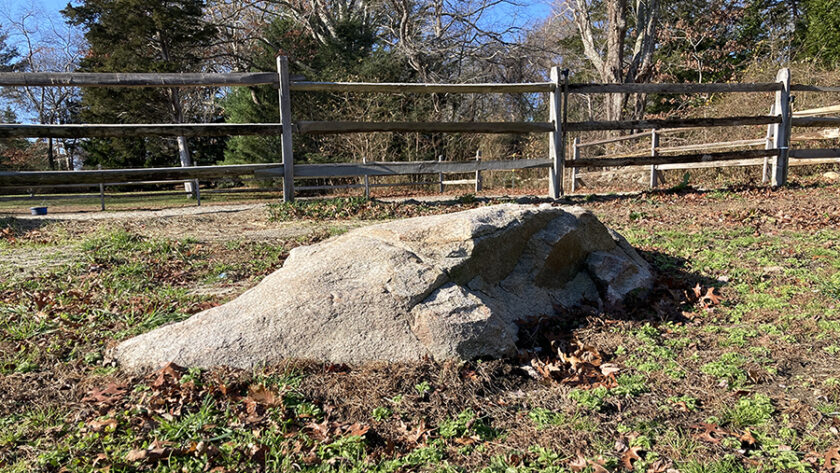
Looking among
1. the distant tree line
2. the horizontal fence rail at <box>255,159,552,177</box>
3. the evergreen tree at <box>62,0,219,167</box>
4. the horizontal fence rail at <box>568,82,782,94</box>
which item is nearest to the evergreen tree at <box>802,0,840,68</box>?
the distant tree line

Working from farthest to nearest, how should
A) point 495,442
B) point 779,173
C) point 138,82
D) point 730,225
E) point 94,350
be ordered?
point 779,173, point 138,82, point 730,225, point 94,350, point 495,442

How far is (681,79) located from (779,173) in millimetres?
16696

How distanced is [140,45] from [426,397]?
22202mm

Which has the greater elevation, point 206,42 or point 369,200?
point 206,42

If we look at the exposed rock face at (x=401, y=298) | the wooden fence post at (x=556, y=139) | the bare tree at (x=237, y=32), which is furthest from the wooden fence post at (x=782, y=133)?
the bare tree at (x=237, y=32)

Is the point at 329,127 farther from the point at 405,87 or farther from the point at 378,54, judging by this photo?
the point at 378,54

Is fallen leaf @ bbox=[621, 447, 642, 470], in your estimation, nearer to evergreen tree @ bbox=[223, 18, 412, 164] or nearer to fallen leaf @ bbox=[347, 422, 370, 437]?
fallen leaf @ bbox=[347, 422, 370, 437]

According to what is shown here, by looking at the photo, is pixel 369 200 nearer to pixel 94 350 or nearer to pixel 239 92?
pixel 94 350

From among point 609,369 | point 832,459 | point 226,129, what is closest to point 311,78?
point 226,129

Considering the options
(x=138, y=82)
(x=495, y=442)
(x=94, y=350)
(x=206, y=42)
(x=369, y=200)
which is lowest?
(x=495, y=442)

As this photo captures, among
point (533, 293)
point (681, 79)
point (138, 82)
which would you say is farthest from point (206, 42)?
point (533, 293)

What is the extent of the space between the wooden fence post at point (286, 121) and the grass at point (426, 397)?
10.0ft

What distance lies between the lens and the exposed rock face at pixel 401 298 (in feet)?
10.3

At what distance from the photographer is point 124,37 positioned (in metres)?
21.0
